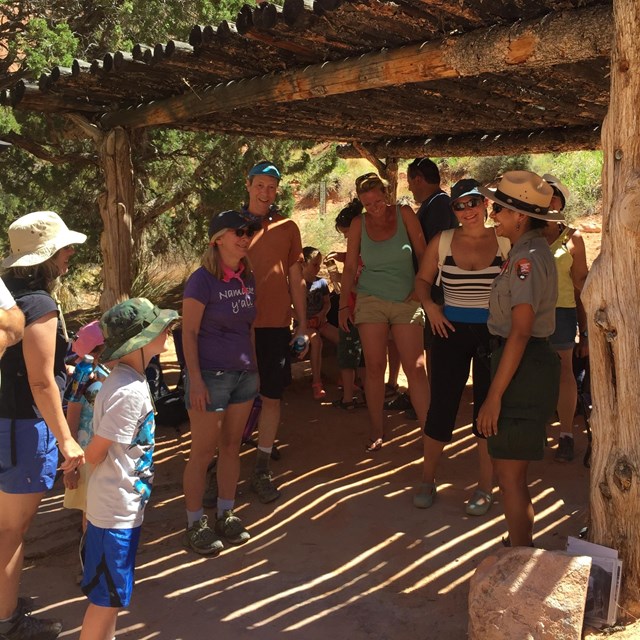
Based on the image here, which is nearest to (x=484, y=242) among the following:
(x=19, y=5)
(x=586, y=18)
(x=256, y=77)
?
(x=586, y=18)

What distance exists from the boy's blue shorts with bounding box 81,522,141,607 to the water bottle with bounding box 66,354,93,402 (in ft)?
2.81

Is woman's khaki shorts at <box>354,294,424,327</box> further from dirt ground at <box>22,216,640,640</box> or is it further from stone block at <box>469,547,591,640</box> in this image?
stone block at <box>469,547,591,640</box>

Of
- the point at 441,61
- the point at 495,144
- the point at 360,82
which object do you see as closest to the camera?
the point at 441,61

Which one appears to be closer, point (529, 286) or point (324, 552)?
point (529, 286)

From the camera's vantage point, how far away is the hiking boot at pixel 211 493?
4758 millimetres

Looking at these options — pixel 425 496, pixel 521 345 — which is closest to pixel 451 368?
pixel 425 496

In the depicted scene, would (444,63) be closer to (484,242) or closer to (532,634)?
(484,242)

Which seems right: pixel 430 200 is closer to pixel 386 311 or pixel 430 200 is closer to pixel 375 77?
pixel 386 311

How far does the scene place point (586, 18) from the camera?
3.39 metres

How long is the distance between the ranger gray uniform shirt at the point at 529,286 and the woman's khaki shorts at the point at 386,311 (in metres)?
1.51

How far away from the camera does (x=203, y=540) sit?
4.21m

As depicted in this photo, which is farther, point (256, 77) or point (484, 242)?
point (256, 77)

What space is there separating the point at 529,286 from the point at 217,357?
172 cm

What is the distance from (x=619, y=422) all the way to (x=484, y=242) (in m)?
1.39
